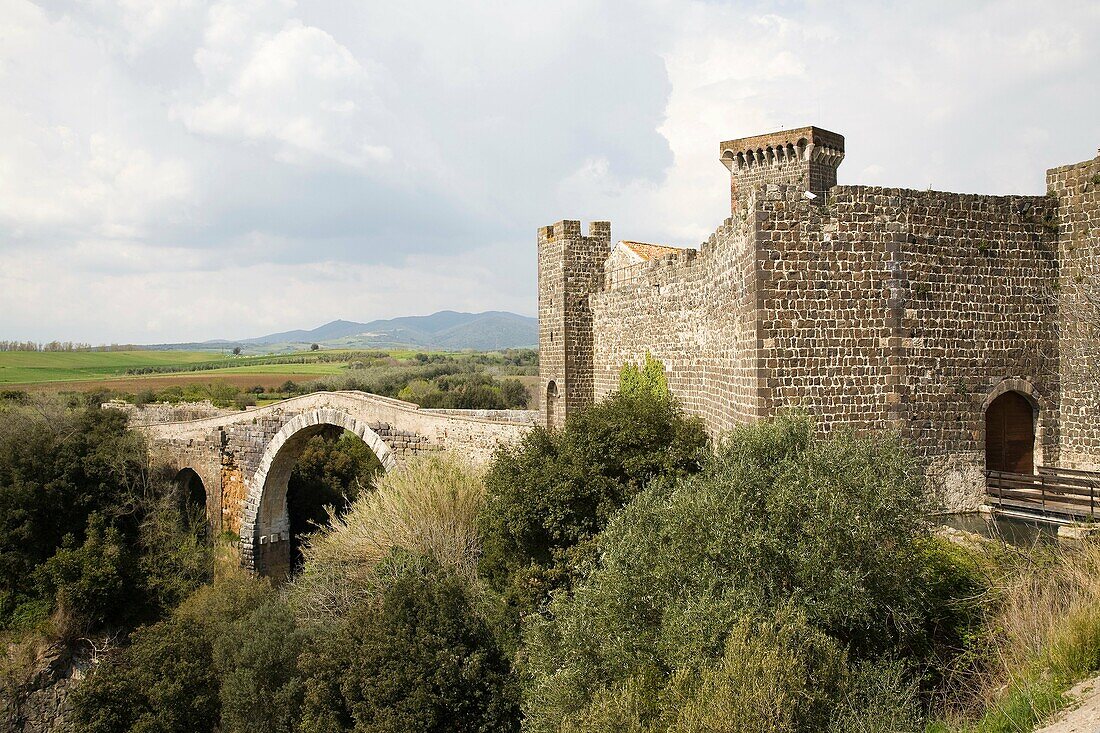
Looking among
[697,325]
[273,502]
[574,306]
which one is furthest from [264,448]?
[697,325]

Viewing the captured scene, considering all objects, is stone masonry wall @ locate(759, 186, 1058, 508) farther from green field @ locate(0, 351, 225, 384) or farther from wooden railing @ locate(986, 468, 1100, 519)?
green field @ locate(0, 351, 225, 384)

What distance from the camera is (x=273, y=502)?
1112 inches

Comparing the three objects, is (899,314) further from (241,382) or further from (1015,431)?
(241,382)

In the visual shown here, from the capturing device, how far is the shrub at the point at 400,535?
17.3 meters

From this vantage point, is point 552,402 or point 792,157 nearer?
point 552,402

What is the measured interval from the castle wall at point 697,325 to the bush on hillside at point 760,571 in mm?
2108

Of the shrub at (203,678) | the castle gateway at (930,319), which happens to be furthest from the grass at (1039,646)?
the shrub at (203,678)

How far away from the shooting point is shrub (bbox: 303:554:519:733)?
495 inches

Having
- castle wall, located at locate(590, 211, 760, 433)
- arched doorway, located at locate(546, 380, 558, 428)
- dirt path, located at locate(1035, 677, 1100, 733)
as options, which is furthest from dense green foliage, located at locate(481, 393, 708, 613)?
arched doorway, located at locate(546, 380, 558, 428)

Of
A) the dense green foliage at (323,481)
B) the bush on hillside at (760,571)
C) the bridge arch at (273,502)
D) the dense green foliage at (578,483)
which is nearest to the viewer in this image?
the bush on hillside at (760,571)

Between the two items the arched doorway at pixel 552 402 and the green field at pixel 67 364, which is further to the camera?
the green field at pixel 67 364

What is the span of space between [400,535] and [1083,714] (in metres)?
14.4

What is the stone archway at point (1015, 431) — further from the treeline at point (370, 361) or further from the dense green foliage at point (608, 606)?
the treeline at point (370, 361)

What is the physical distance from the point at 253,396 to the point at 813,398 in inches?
2076
